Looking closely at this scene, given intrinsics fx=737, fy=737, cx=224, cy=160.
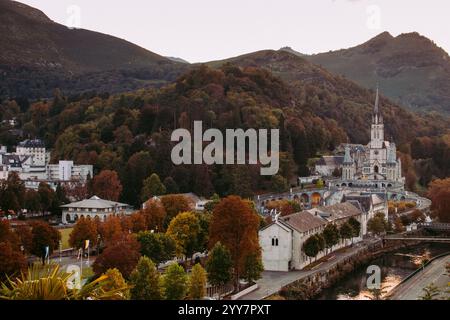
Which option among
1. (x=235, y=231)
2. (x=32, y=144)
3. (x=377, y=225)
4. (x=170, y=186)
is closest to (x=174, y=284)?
(x=235, y=231)

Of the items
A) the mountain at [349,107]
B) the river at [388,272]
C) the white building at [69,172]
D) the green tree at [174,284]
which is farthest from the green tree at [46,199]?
the mountain at [349,107]

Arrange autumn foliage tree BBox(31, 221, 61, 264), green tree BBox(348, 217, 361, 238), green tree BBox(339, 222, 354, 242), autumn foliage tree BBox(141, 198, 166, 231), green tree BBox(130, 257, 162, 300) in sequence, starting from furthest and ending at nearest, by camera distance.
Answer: green tree BBox(348, 217, 361, 238)
green tree BBox(339, 222, 354, 242)
autumn foliage tree BBox(141, 198, 166, 231)
autumn foliage tree BBox(31, 221, 61, 264)
green tree BBox(130, 257, 162, 300)

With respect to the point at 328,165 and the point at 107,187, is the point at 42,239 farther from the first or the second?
the point at 328,165

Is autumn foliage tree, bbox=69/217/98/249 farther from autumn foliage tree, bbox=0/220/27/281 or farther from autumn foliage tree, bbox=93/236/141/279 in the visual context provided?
autumn foliage tree, bbox=93/236/141/279

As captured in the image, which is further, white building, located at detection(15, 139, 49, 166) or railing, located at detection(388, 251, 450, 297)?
white building, located at detection(15, 139, 49, 166)

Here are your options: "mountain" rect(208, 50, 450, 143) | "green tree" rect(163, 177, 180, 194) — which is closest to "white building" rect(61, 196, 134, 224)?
"green tree" rect(163, 177, 180, 194)

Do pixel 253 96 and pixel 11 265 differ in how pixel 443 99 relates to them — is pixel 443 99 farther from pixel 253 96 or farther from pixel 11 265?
pixel 11 265

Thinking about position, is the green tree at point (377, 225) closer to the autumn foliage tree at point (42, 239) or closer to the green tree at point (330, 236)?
the green tree at point (330, 236)
